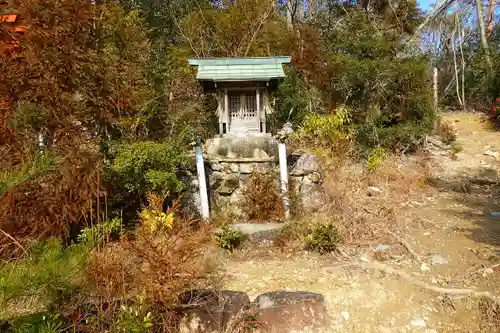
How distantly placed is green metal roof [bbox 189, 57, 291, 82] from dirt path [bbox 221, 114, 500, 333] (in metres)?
3.40

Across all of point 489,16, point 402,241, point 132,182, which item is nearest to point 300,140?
point 402,241

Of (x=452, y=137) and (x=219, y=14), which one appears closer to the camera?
(x=452, y=137)

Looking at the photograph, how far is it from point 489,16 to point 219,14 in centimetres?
1510

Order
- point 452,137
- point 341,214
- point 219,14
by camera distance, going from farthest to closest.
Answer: point 219,14, point 452,137, point 341,214

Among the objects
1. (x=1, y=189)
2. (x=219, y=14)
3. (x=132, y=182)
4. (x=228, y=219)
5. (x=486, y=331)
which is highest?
(x=219, y=14)

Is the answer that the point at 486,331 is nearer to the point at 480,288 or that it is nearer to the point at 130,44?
the point at 480,288

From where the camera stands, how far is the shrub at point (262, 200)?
263 inches

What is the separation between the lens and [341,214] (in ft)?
21.8

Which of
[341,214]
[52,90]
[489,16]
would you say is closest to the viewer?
[52,90]

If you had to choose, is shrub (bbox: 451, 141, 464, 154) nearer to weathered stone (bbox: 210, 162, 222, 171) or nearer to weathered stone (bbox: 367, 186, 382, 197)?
weathered stone (bbox: 367, 186, 382, 197)

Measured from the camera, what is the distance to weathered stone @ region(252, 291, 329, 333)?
3.72 metres

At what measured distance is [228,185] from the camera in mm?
7223

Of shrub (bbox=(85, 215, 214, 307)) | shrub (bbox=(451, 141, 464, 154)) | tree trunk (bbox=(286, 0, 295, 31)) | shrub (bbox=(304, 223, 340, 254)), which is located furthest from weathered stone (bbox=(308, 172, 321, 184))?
tree trunk (bbox=(286, 0, 295, 31))

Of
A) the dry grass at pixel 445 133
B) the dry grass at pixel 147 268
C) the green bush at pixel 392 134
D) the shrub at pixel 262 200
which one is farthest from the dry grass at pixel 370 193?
the dry grass at pixel 147 268
